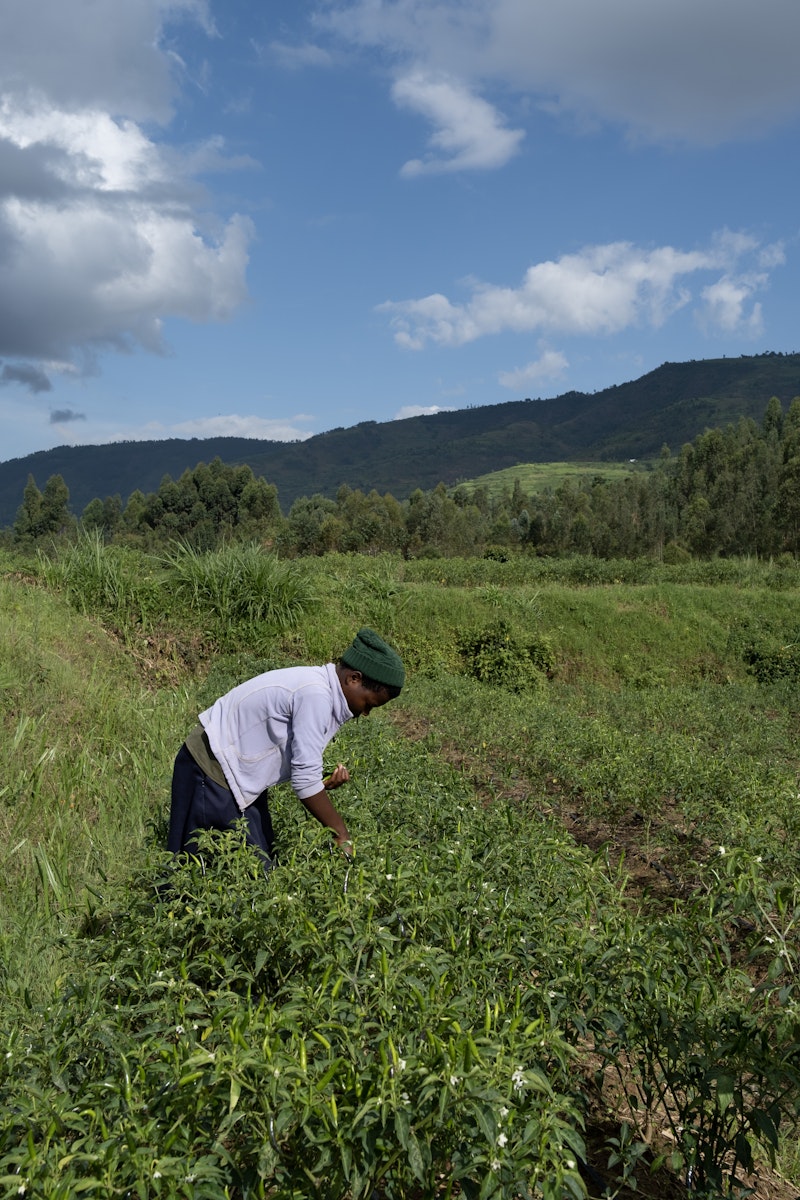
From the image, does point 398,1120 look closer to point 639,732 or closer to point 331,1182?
point 331,1182

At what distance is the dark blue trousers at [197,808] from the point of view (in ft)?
13.5

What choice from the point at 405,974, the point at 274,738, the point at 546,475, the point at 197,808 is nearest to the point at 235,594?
the point at 197,808

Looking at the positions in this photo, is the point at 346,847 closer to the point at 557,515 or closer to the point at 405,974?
the point at 405,974

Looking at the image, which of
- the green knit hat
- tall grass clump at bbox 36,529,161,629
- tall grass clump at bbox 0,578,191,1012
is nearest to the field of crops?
tall grass clump at bbox 0,578,191,1012

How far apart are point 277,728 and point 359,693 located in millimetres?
395

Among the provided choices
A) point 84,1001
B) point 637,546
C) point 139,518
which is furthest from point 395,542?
point 84,1001

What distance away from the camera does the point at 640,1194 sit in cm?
283

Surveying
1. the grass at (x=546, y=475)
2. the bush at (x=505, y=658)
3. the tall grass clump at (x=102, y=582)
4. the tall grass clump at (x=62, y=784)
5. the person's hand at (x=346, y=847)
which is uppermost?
the tall grass clump at (x=102, y=582)

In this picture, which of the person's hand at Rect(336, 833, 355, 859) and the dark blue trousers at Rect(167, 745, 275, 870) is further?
the dark blue trousers at Rect(167, 745, 275, 870)

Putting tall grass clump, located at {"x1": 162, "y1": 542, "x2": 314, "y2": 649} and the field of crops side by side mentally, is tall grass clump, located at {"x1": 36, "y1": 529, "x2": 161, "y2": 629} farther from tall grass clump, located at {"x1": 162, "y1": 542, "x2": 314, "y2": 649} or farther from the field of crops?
the field of crops

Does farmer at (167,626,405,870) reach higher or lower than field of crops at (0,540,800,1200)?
higher

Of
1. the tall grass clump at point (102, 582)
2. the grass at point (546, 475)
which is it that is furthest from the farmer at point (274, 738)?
the grass at point (546, 475)

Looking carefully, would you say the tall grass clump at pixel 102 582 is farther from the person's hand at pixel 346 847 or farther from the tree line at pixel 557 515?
the tree line at pixel 557 515

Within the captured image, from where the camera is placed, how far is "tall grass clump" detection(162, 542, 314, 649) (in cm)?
1255
